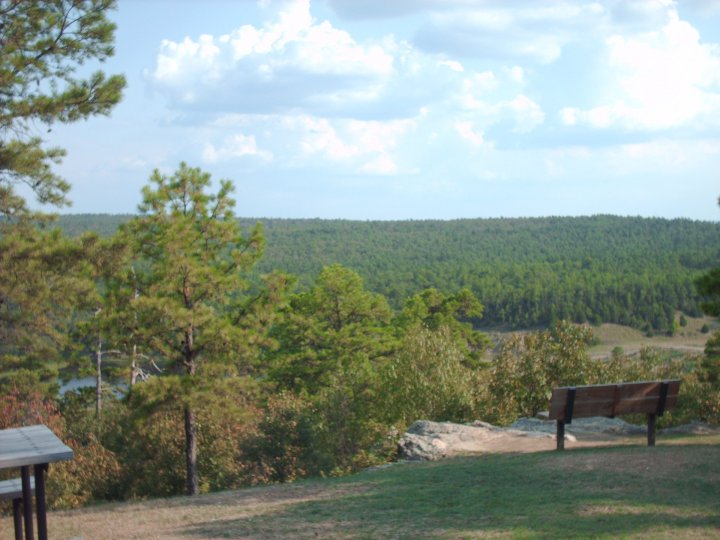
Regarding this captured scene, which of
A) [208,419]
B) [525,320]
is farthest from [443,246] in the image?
[208,419]

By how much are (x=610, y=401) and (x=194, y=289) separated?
9.88 metres

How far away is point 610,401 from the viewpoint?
38.8 feet

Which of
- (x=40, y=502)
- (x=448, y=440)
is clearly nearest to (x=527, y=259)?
(x=448, y=440)

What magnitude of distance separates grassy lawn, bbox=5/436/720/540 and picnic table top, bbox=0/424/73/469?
1.71m

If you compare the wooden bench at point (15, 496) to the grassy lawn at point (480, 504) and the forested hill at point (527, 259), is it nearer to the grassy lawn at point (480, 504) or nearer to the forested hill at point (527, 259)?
the grassy lawn at point (480, 504)

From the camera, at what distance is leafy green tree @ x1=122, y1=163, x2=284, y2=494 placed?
695 inches

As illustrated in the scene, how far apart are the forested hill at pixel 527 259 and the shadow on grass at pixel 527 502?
58.7m

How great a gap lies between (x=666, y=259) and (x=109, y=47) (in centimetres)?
12288

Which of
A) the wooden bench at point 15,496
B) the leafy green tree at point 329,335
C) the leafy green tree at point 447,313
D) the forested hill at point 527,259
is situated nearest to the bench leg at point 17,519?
the wooden bench at point 15,496

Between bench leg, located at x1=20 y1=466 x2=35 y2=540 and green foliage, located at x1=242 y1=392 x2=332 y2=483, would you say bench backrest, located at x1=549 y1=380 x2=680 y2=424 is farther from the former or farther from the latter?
green foliage, located at x1=242 y1=392 x2=332 y2=483

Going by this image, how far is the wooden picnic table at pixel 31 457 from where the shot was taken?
7.37m

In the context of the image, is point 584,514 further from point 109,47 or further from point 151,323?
point 151,323

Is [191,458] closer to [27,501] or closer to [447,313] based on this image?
[27,501]

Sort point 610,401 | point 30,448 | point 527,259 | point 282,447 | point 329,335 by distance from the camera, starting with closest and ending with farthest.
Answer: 1. point 30,448
2. point 610,401
3. point 282,447
4. point 329,335
5. point 527,259
